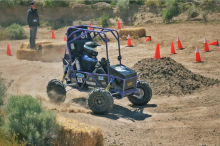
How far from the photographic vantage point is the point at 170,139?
6.90 m

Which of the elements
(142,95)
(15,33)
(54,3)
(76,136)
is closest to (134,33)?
(15,33)

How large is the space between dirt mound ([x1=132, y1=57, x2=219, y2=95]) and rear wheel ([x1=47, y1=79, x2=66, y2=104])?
10.9ft

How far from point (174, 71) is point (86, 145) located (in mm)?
6833

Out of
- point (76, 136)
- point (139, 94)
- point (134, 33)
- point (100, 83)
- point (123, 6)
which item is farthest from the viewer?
point (123, 6)

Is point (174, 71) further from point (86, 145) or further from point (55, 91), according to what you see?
point (86, 145)

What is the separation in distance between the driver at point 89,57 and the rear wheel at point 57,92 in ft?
2.95

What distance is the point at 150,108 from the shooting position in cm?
913

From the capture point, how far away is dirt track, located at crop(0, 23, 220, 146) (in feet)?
23.0

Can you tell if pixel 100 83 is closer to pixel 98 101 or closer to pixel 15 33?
pixel 98 101

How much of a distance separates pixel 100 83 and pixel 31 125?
404 centimetres

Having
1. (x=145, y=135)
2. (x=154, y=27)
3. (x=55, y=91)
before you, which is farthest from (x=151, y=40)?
(x=145, y=135)

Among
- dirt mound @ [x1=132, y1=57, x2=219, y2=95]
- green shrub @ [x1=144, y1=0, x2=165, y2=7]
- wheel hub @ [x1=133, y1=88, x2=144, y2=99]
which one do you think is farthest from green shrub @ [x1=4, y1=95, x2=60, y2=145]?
green shrub @ [x1=144, y1=0, x2=165, y2=7]

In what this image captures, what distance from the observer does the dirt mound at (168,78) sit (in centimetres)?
1076

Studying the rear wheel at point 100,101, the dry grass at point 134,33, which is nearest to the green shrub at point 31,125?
the rear wheel at point 100,101
